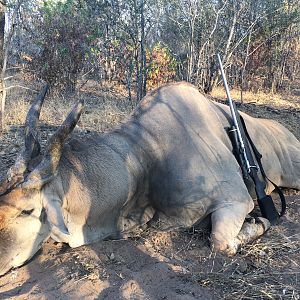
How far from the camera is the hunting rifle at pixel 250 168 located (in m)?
4.01

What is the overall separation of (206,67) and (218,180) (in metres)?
5.70

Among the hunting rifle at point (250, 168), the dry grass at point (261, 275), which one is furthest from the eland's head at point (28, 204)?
the hunting rifle at point (250, 168)

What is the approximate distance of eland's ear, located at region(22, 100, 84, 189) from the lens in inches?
120

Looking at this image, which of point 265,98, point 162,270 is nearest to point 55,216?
point 162,270

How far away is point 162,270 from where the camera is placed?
9.97 ft

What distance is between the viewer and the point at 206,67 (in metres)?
9.20

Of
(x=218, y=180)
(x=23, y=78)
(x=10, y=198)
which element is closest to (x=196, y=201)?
(x=218, y=180)

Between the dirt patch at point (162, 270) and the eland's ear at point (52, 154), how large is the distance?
587mm

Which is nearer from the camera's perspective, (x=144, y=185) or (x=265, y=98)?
(x=144, y=185)

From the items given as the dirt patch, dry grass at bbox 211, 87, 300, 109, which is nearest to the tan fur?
the dirt patch

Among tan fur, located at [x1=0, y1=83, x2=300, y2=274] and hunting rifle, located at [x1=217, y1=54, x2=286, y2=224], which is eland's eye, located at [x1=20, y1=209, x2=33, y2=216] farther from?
hunting rifle, located at [x1=217, y1=54, x2=286, y2=224]

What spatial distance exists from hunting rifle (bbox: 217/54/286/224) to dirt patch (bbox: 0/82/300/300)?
6.5 inches

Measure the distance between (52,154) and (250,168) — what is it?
6.11 feet

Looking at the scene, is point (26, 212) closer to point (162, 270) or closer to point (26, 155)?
point (26, 155)
